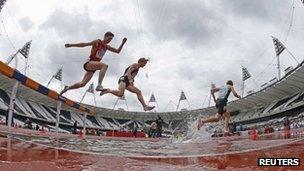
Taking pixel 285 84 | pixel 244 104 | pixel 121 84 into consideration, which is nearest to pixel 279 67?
pixel 244 104

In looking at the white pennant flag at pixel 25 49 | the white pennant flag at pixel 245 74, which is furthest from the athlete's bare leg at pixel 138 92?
the white pennant flag at pixel 245 74

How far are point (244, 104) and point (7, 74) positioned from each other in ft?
185

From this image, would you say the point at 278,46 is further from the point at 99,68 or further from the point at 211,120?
the point at 99,68

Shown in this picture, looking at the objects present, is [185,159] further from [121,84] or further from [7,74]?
[121,84]

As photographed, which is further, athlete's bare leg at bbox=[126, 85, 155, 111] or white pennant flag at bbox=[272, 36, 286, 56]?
white pennant flag at bbox=[272, 36, 286, 56]

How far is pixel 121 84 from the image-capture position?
9.02 meters

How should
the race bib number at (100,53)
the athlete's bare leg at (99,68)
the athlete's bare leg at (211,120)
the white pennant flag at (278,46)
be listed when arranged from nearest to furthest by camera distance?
1. the athlete's bare leg at (99,68)
2. the race bib number at (100,53)
3. the athlete's bare leg at (211,120)
4. the white pennant flag at (278,46)

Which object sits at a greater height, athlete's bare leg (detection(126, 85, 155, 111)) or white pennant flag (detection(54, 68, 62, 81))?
white pennant flag (detection(54, 68, 62, 81))

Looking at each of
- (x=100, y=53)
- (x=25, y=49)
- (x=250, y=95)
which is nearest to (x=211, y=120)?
(x=100, y=53)

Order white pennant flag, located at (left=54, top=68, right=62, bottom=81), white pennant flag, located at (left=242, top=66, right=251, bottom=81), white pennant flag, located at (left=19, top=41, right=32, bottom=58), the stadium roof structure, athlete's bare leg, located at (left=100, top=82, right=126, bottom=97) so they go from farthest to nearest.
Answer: white pennant flag, located at (left=242, top=66, right=251, bottom=81), white pennant flag, located at (left=54, top=68, right=62, bottom=81), white pennant flag, located at (left=19, top=41, right=32, bottom=58), the stadium roof structure, athlete's bare leg, located at (left=100, top=82, right=126, bottom=97)

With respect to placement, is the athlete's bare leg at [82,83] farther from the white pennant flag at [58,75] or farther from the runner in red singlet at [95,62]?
the white pennant flag at [58,75]

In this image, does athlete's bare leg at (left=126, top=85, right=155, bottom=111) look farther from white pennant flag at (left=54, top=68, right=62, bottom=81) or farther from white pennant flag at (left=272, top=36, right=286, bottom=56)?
white pennant flag at (left=54, top=68, right=62, bottom=81)

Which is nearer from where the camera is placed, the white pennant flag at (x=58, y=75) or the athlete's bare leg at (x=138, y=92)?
the athlete's bare leg at (x=138, y=92)

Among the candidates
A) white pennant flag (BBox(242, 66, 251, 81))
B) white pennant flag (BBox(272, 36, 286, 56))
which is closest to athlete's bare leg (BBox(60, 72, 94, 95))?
white pennant flag (BBox(272, 36, 286, 56))
